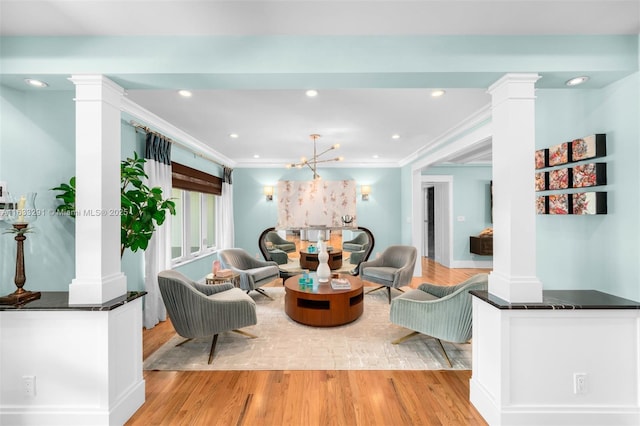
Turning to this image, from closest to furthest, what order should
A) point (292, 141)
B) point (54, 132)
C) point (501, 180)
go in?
point (501, 180), point (54, 132), point (292, 141)

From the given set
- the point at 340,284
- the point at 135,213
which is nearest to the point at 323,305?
the point at 340,284

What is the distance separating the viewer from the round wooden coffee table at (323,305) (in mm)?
3307

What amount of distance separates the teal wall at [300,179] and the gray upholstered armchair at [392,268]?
1749mm

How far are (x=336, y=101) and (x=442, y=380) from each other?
2833mm

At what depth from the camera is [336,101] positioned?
3053 millimetres

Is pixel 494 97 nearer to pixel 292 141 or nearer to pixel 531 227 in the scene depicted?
pixel 531 227

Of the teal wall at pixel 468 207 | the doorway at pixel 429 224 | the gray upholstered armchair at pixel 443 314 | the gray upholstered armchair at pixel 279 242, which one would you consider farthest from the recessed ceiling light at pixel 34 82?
the doorway at pixel 429 224

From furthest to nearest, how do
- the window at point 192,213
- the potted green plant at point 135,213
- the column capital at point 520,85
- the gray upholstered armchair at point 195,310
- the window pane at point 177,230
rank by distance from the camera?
the window pane at point 177,230 → the window at point 192,213 → the gray upholstered armchair at point 195,310 → the potted green plant at point 135,213 → the column capital at point 520,85

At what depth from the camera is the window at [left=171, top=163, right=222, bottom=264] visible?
4466mm

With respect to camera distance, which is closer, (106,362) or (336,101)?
(106,362)

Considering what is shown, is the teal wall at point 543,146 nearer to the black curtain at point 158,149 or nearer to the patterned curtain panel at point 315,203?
the black curtain at point 158,149

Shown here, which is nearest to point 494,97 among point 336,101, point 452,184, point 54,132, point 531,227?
point 531,227

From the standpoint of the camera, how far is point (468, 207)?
671 centimetres

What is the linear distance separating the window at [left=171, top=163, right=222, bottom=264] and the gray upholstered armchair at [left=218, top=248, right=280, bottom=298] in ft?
2.72
